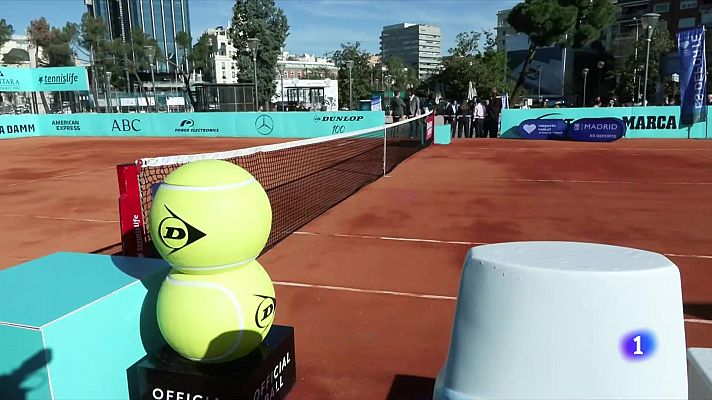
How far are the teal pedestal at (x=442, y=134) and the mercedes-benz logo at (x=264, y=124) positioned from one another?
8.30 meters

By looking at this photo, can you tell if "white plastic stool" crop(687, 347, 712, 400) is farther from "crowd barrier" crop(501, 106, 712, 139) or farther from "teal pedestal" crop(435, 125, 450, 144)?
"crowd barrier" crop(501, 106, 712, 139)

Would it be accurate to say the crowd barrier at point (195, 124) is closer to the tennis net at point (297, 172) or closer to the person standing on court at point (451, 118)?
the tennis net at point (297, 172)

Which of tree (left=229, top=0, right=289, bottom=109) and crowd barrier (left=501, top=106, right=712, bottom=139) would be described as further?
tree (left=229, top=0, right=289, bottom=109)

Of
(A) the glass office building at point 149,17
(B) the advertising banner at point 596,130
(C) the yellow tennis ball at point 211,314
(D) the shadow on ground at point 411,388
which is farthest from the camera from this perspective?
(A) the glass office building at point 149,17

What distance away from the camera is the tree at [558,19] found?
104 feet

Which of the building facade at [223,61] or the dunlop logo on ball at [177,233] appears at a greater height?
the building facade at [223,61]

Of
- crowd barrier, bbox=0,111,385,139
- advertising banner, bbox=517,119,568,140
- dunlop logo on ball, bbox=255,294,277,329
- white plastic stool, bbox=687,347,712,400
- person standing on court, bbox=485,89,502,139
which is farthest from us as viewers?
crowd barrier, bbox=0,111,385,139

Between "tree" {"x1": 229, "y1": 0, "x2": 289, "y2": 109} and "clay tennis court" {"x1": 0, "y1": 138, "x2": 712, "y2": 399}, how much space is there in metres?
44.7

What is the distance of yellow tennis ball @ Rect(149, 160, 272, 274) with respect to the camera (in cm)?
279

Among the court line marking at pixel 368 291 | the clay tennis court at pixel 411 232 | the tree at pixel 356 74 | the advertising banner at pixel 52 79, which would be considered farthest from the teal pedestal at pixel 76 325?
the tree at pixel 356 74

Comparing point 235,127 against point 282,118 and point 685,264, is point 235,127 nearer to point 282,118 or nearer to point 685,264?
point 282,118

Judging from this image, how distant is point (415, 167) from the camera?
14109mm

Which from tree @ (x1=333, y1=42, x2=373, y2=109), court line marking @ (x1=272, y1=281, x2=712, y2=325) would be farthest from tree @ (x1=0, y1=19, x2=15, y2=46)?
court line marking @ (x1=272, y1=281, x2=712, y2=325)

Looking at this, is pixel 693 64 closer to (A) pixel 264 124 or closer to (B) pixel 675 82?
(A) pixel 264 124
